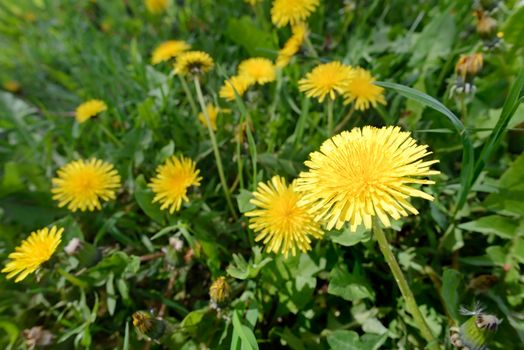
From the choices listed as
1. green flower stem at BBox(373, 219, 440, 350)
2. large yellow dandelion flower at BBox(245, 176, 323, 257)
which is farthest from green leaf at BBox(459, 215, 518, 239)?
large yellow dandelion flower at BBox(245, 176, 323, 257)

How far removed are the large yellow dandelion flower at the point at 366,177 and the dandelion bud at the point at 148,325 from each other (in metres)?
0.46

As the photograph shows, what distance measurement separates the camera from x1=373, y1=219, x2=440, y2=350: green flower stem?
810 mm

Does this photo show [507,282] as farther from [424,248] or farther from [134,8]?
[134,8]

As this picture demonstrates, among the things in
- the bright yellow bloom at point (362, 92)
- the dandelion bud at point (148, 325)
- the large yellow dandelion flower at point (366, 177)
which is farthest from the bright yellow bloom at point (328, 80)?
the dandelion bud at point (148, 325)

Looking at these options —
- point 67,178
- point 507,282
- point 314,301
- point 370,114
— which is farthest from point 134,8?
point 507,282

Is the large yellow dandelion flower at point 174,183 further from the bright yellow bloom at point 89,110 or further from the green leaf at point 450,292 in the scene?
the green leaf at point 450,292

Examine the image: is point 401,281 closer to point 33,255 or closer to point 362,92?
point 362,92

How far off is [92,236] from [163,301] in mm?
391

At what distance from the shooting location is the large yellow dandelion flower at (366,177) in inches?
29.6

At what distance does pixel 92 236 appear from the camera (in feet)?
4.62

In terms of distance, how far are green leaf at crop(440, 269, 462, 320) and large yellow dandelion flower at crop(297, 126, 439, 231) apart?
27 centimetres

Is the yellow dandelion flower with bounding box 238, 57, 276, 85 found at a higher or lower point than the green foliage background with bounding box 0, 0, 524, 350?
higher

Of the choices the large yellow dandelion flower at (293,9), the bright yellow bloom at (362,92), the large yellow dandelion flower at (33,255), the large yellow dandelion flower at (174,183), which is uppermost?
the large yellow dandelion flower at (293,9)

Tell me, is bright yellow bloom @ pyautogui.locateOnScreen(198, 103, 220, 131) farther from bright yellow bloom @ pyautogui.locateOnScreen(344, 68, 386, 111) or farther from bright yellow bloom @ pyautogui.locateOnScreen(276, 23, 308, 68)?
bright yellow bloom @ pyautogui.locateOnScreen(344, 68, 386, 111)
